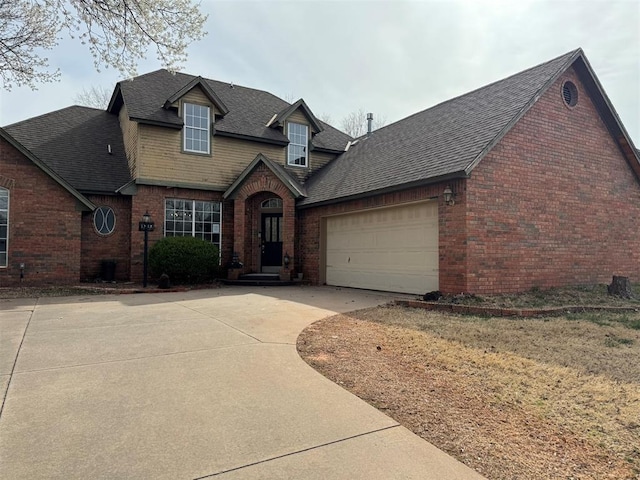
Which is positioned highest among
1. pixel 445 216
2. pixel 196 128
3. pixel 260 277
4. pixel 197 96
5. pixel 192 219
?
pixel 197 96

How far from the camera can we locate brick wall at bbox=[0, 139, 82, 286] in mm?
12227

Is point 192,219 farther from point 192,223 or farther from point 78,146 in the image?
point 78,146

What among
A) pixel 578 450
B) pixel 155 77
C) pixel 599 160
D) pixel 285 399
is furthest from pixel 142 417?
pixel 155 77

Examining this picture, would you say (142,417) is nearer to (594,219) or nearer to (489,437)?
(489,437)

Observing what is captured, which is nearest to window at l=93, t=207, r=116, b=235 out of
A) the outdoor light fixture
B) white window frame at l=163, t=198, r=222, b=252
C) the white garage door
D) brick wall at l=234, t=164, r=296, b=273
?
white window frame at l=163, t=198, r=222, b=252

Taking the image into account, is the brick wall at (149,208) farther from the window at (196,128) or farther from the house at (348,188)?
the window at (196,128)

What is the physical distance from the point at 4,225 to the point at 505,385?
1393 cm

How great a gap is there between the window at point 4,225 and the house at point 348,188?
0.47 ft

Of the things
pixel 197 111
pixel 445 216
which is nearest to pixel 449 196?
pixel 445 216

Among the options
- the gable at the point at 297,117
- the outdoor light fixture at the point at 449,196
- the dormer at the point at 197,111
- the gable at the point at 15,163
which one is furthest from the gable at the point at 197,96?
the outdoor light fixture at the point at 449,196

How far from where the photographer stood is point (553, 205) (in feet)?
36.0

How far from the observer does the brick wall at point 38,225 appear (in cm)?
1223

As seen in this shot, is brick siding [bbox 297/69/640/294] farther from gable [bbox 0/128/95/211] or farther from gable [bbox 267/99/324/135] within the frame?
gable [bbox 0/128/95/211]

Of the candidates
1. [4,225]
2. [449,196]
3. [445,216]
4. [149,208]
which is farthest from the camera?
[149,208]
